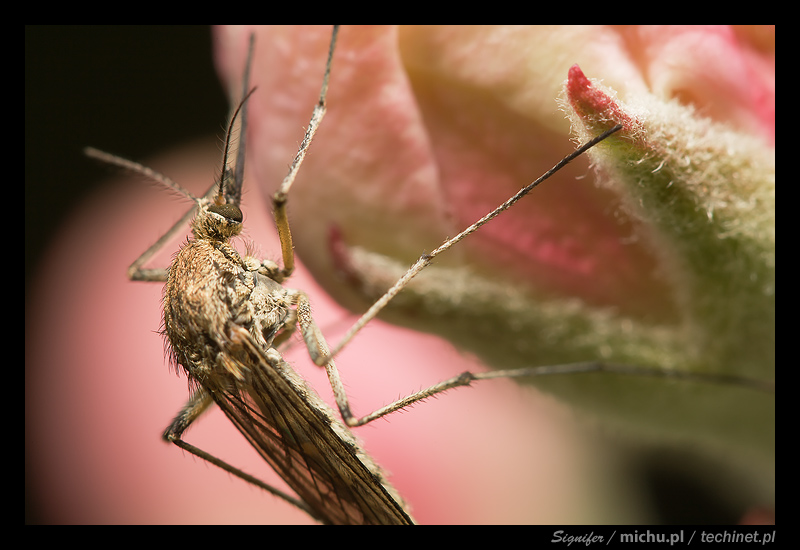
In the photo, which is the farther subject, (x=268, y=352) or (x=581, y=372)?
(x=268, y=352)

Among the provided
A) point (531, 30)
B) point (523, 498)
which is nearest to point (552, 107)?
point (531, 30)

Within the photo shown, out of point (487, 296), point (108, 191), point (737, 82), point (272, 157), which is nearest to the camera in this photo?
point (737, 82)

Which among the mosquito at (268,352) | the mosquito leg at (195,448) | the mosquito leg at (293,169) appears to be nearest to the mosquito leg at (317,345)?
the mosquito at (268,352)

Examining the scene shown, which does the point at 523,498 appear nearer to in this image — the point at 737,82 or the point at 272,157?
the point at 272,157

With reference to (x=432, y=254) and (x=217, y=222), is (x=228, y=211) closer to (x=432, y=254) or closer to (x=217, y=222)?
(x=217, y=222)

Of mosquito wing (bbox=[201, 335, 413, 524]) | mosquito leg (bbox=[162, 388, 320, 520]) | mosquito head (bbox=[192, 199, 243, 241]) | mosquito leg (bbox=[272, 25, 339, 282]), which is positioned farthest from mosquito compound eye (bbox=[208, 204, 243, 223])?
mosquito leg (bbox=[162, 388, 320, 520])

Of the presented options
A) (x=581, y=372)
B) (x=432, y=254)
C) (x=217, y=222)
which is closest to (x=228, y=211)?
(x=217, y=222)

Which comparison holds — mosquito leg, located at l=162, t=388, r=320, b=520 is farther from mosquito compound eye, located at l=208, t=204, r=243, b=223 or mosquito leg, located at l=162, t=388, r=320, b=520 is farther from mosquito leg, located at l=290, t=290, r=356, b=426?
mosquito compound eye, located at l=208, t=204, r=243, b=223
